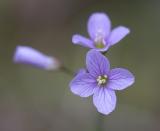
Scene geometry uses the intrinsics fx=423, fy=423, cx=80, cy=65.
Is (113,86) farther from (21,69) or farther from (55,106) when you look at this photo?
(21,69)

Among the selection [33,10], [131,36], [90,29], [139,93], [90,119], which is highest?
[33,10]

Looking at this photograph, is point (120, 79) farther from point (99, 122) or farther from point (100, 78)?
point (99, 122)

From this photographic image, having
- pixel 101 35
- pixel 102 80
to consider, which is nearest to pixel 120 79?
pixel 102 80

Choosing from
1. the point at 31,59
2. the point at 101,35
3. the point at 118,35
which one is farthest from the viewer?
the point at 31,59

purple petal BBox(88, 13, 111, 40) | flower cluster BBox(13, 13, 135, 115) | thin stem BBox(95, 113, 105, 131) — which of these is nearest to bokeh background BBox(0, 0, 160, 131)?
thin stem BBox(95, 113, 105, 131)

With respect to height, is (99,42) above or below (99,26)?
below

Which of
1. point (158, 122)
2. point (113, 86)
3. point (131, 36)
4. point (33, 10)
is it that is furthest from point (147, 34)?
point (113, 86)
